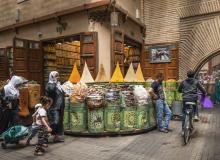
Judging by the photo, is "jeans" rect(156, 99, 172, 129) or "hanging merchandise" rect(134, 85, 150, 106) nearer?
"hanging merchandise" rect(134, 85, 150, 106)

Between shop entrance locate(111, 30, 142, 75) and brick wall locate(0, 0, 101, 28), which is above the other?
brick wall locate(0, 0, 101, 28)

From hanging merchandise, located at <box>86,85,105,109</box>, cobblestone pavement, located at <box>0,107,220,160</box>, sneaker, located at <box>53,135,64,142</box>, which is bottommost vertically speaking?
cobblestone pavement, located at <box>0,107,220,160</box>

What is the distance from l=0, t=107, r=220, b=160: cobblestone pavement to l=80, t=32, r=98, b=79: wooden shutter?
164 inches

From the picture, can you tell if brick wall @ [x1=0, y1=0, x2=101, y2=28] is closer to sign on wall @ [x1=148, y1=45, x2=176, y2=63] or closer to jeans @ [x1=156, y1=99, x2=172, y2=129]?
sign on wall @ [x1=148, y1=45, x2=176, y2=63]

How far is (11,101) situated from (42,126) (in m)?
1.57

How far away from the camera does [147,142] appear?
356 inches

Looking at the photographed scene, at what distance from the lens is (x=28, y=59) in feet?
51.0

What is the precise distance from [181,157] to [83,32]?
25.4 feet

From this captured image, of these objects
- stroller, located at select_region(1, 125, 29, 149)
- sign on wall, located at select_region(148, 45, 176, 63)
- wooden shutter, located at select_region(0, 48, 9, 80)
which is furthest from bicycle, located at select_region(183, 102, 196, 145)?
wooden shutter, located at select_region(0, 48, 9, 80)

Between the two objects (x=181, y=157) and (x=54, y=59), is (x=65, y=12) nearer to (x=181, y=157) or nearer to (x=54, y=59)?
(x=54, y=59)

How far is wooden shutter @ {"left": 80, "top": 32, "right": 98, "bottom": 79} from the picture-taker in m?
13.4

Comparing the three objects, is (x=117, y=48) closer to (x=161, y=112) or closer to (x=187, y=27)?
(x=161, y=112)

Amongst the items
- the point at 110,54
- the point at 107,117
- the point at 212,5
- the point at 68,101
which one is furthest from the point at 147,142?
the point at 212,5

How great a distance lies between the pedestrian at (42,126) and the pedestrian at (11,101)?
1313 millimetres
